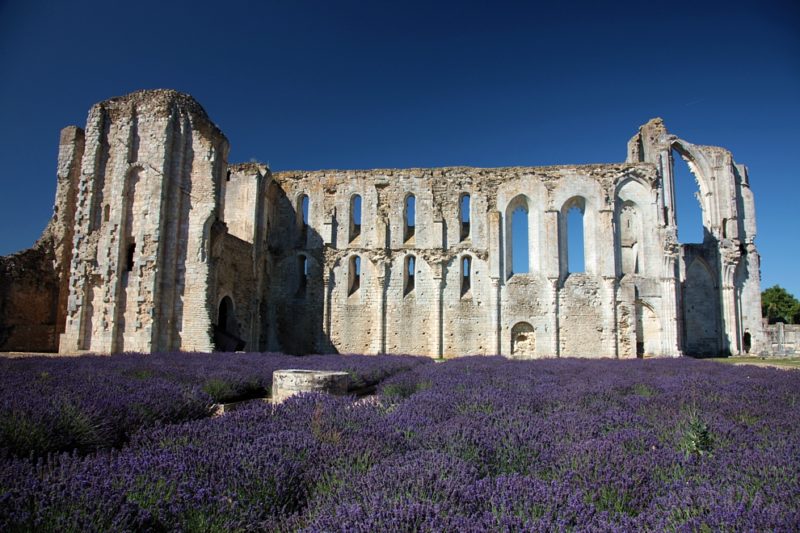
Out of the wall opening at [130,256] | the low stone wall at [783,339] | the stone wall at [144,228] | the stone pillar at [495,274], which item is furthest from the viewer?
the low stone wall at [783,339]

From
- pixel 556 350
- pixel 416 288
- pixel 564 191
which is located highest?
pixel 564 191

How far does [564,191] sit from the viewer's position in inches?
819

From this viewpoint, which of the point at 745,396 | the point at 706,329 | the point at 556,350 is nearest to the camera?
the point at 745,396

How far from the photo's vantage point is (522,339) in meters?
20.1

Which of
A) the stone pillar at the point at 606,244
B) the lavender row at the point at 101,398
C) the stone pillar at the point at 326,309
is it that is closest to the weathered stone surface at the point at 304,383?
the lavender row at the point at 101,398

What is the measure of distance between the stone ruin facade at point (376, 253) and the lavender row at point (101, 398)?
7.26m

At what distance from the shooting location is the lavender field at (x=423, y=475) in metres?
2.20

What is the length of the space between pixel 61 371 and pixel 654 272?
801 inches

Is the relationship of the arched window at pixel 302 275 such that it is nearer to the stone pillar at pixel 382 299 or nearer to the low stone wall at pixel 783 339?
the stone pillar at pixel 382 299

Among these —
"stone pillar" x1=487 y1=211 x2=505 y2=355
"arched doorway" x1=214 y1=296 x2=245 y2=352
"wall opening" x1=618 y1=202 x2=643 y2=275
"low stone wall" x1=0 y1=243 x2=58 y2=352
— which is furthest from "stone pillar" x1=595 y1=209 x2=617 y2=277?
"low stone wall" x1=0 y1=243 x2=58 y2=352

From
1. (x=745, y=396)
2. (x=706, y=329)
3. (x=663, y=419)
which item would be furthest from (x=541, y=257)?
(x=663, y=419)

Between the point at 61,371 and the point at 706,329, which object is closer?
the point at 61,371

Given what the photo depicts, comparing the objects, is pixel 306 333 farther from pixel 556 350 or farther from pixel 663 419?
pixel 663 419

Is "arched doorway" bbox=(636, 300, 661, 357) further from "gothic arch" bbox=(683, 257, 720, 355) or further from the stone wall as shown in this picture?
the stone wall
